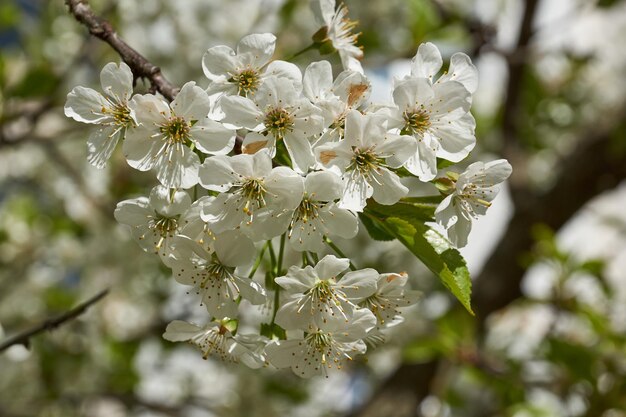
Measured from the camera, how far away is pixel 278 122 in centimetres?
94

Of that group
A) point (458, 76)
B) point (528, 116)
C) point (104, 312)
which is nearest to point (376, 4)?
point (528, 116)

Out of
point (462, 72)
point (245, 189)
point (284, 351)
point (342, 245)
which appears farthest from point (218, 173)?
point (342, 245)

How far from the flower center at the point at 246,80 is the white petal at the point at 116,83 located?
14cm

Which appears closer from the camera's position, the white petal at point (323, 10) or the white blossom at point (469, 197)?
the white blossom at point (469, 197)

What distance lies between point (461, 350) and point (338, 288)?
5.30ft

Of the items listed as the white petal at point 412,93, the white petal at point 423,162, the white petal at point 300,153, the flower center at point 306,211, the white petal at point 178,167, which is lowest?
the flower center at point 306,211

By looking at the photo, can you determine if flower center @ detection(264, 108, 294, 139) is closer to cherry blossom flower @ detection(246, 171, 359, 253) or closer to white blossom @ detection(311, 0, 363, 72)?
cherry blossom flower @ detection(246, 171, 359, 253)

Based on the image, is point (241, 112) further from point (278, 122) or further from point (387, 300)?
point (387, 300)

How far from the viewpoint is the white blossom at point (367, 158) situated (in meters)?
0.93

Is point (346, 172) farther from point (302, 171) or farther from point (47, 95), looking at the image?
point (47, 95)

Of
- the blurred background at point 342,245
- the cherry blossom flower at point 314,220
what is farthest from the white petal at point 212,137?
the blurred background at point 342,245

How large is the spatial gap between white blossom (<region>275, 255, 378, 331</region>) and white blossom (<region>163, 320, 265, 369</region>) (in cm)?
7

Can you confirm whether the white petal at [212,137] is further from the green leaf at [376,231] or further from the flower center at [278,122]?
the green leaf at [376,231]

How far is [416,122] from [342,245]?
201 cm
